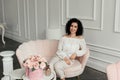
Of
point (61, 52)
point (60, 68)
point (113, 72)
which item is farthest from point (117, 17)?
point (113, 72)

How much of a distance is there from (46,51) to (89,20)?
119cm

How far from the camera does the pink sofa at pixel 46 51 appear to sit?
9.76ft

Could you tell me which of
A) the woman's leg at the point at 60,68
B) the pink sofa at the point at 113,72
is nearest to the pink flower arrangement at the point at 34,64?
the pink sofa at the point at 113,72

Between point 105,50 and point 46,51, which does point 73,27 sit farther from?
point 105,50

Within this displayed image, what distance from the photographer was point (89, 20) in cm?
396

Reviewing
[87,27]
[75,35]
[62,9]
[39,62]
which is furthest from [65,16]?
[39,62]

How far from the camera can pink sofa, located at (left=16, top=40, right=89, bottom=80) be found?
2.98 metres

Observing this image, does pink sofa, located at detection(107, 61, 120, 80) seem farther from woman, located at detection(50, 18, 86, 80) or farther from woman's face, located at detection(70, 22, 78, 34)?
woman's face, located at detection(70, 22, 78, 34)

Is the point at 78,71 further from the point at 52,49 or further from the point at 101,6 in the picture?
the point at 101,6

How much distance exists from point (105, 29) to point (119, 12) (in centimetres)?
43

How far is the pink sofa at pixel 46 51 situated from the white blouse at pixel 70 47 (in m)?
0.13

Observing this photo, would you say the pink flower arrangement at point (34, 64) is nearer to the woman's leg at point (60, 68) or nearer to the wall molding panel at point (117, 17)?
the woman's leg at point (60, 68)

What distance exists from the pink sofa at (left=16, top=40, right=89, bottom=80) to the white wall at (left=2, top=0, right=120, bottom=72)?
2.43 ft

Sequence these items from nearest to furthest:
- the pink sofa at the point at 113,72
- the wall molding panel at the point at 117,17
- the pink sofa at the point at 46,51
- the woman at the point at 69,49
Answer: the pink sofa at the point at 113,72
the pink sofa at the point at 46,51
the woman at the point at 69,49
the wall molding panel at the point at 117,17
